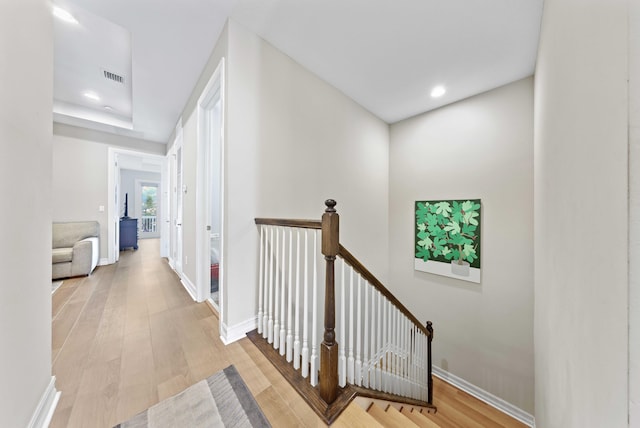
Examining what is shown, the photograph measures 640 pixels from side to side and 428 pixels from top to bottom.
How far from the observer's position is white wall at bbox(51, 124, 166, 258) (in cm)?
378

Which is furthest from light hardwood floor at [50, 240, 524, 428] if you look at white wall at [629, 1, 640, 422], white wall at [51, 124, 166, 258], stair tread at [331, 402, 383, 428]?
white wall at [51, 124, 166, 258]

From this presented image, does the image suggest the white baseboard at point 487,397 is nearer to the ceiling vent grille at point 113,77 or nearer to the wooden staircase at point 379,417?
the wooden staircase at point 379,417

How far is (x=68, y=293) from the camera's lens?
2662 mm

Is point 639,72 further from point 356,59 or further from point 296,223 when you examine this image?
point 356,59

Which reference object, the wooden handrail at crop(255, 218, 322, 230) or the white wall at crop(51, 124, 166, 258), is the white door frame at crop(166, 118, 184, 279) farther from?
the wooden handrail at crop(255, 218, 322, 230)

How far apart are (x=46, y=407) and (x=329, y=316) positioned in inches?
59.3

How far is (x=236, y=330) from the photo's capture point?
1.77 meters

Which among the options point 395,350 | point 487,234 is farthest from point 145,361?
point 487,234

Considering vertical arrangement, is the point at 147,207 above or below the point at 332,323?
above

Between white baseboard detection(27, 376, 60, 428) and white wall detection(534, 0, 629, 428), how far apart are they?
2.10 m

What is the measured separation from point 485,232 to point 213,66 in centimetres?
360

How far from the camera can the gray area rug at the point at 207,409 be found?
1099 millimetres

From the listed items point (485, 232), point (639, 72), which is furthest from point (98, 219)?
point (485, 232)

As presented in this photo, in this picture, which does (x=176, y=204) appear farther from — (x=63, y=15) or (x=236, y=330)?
(x=236, y=330)
